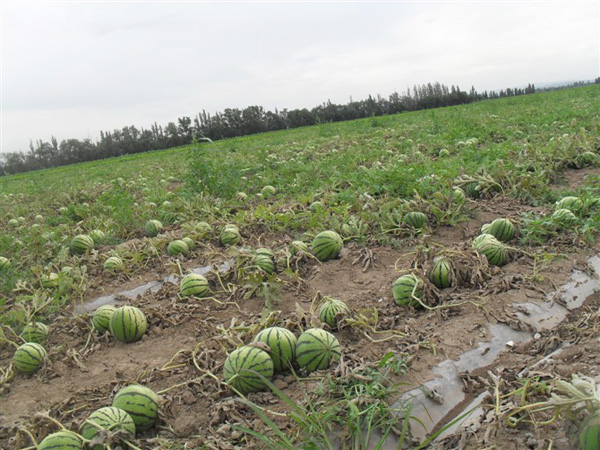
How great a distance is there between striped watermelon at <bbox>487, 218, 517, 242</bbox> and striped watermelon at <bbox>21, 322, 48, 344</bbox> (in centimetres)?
457

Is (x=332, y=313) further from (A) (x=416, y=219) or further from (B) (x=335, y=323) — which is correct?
(A) (x=416, y=219)

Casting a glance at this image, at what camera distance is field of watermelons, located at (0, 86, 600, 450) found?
8.19 feet

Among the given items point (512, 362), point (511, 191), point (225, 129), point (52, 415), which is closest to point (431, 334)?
point (512, 362)

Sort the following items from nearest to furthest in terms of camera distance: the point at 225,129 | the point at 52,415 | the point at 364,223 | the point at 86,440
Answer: the point at 86,440 → the point at 52,415 → the point at 364,223 → the point at 225,129

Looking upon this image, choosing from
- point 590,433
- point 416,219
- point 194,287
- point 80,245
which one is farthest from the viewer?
point 80,245

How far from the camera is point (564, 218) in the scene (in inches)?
190

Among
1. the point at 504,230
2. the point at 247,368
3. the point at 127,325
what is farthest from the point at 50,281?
the point at 504,230

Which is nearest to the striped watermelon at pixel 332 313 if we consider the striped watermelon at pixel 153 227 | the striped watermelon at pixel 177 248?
the striped watermelon at pixel 177 248

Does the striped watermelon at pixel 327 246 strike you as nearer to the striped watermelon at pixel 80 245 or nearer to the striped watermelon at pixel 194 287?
the striped watermelon at pixel 194 287

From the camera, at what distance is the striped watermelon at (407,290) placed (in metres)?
3.84

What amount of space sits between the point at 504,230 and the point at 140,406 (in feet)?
12.7

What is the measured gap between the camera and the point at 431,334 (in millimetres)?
3338

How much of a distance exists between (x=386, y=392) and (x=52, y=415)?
2145mm

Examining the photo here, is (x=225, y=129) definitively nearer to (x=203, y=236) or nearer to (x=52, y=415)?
(x=203, y=236)
